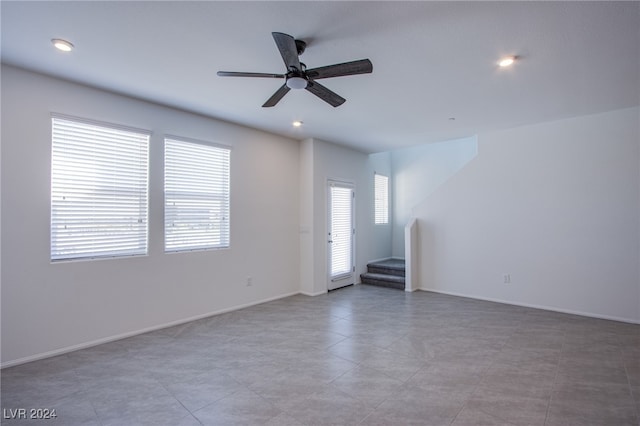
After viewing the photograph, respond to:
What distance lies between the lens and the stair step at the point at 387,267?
642 cm

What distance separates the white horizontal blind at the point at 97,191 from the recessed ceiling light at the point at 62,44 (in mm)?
921

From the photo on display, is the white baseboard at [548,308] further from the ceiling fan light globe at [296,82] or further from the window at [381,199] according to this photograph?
the ceiling fan light globe at [296,82]

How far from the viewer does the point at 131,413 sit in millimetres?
2311

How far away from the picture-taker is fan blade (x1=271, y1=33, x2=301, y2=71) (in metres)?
2.05

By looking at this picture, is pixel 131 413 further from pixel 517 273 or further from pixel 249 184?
pixel 517 273

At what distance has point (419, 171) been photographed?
767 cm

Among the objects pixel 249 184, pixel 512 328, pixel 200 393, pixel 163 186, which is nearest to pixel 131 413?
pixel 200 393

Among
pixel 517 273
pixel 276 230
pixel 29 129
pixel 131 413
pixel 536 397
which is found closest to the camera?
pixel 131 413

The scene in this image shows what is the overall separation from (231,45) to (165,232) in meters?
2.52

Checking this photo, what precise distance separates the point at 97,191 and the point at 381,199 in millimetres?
5732

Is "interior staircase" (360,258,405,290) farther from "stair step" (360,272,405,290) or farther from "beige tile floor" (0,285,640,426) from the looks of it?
"beige tile floor" (0,285,640,426)

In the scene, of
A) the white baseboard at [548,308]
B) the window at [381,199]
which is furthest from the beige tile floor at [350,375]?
the window at [381,199]

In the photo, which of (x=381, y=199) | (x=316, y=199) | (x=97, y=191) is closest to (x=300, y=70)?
(x=97, y=191)

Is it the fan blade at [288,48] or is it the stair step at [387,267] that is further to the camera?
the stair step at [387,267]
